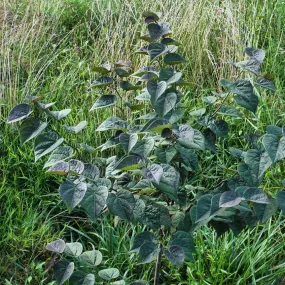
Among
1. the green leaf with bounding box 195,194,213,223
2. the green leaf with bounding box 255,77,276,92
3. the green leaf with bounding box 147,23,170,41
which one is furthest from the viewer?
the green leaf with bounding box 147,23,170,41

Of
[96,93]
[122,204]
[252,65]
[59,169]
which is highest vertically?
[252,65]

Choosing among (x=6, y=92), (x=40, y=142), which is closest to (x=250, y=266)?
(x=40, y=142)

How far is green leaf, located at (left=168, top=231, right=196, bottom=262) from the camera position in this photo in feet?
6.91

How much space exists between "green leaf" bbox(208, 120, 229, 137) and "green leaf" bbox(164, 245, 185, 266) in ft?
1.69

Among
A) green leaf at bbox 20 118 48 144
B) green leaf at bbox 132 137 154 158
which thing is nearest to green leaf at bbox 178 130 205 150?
green leaf at bbox 132 137 154 158

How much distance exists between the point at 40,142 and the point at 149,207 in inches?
18.0

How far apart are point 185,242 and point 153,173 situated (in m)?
0.32

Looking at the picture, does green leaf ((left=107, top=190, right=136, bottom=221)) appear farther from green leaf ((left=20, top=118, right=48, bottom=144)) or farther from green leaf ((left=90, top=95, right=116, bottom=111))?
green leaf ((left=90, top=95, right=116, bottom=111))

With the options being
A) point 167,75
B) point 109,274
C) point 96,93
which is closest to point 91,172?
point 109,274

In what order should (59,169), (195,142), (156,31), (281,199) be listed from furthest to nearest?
(156,31)
(195,142)
(59,169)
(281,199)

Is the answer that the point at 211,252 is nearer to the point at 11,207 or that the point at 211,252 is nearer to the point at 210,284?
the point at 210,284

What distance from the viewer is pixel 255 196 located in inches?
75.6

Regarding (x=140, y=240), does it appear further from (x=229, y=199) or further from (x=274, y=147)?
(x=274, y=147)

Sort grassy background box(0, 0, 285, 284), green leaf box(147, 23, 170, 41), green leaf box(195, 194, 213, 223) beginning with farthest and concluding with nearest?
grassy background box(0, 0, 285, 284) → green leaf box(147, 23, 170, 41) → green leaf box(195, 194, 213, 223)
